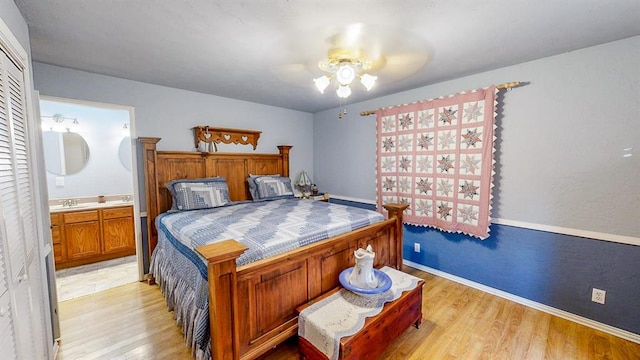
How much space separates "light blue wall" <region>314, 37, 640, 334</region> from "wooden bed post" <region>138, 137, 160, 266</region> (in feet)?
11.2

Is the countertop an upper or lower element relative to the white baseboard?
upper

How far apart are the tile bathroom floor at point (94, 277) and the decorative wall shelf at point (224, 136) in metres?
1.80

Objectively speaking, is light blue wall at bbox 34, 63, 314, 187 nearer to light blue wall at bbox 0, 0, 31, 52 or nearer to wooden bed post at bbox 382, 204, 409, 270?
light blue wall at bbox 0, 0, 31, 52

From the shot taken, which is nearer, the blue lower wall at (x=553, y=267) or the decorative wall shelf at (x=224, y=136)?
the blue lower wall at (x=553, y=267)

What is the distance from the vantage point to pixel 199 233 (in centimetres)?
190

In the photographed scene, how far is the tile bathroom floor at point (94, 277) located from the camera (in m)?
2.65

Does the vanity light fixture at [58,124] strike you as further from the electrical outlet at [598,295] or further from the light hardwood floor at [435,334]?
the electrical outlet at [598,295]

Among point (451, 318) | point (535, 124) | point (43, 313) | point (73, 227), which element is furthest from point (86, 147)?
point (535, 124)

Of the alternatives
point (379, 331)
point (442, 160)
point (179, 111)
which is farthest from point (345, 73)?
point (179, 111)

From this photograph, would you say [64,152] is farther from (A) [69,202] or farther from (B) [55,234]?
(B) [55,234]

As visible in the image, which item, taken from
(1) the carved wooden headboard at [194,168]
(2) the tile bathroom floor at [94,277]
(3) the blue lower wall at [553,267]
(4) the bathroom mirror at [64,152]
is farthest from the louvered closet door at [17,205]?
(3) the blue lower wall at [553,267]

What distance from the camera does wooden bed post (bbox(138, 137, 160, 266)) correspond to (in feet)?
9.20

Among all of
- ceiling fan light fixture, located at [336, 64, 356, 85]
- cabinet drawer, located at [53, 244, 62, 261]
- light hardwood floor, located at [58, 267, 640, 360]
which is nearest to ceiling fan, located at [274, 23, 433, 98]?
ceiling fan light fixture, located at [336, 64, 356, 85]

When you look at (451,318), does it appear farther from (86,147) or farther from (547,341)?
(86,147)
